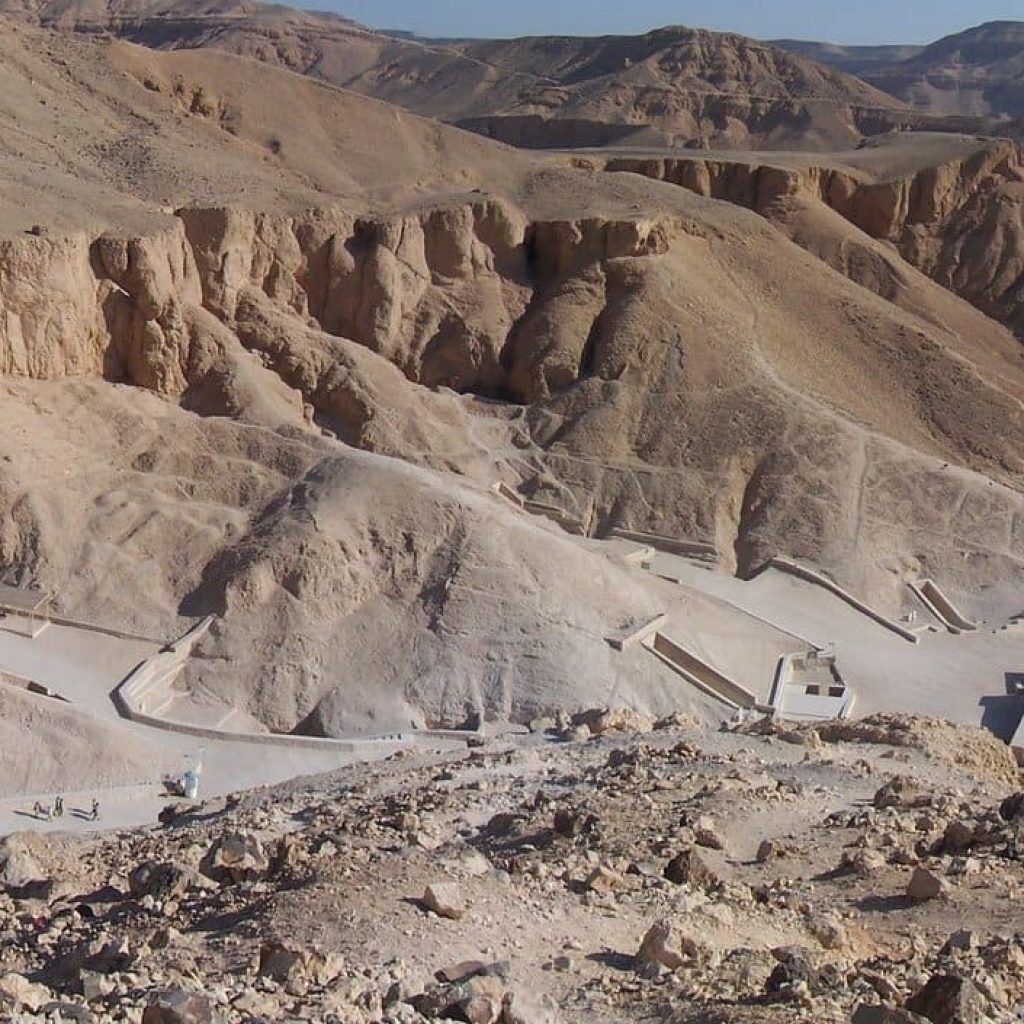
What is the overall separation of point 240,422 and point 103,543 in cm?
556

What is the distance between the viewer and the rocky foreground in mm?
8859

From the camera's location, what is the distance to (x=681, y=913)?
10.9 metres

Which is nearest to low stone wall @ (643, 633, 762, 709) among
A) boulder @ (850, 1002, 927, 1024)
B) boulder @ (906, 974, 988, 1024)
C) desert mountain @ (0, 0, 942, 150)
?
boulder @ (906, 974, 988, 1024)

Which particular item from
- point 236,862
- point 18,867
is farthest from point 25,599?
point 236,862

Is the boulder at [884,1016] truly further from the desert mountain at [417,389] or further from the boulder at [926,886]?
the desert mountain at [417,389]

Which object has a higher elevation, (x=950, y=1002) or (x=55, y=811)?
(x=950, y=1002)

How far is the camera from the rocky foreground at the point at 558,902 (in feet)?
29.1

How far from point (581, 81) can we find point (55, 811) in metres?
94.3

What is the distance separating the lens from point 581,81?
357 ft

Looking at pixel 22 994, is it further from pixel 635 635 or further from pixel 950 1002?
pixel 635 635

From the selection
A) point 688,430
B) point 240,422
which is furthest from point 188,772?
point 688,430

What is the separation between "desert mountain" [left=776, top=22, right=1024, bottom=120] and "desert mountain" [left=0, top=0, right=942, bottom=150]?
30.8 metres

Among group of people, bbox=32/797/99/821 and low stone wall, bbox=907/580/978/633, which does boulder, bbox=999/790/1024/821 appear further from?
low stone wall, bbox=907/580/978/633

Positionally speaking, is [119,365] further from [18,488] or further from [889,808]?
[889,808]
